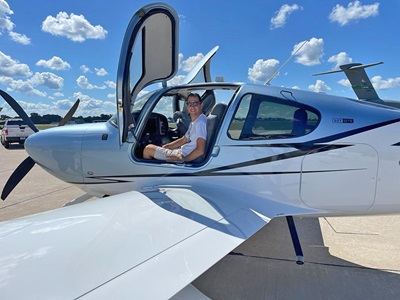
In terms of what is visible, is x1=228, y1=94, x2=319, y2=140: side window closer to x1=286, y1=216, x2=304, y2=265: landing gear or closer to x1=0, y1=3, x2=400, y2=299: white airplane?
x1=0, y1=3, x2=400, y2=299: white airplane

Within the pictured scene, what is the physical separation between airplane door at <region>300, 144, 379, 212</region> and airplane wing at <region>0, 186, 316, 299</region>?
57cm

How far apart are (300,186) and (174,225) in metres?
1.28

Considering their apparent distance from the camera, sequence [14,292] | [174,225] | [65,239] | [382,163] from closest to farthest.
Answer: [14,292]
[65,239]
[174,225]
[382,163]

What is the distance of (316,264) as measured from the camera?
2.89 m

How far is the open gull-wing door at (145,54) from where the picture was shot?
2562 mm

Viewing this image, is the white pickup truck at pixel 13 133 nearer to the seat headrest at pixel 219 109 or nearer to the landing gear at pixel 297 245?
the seat headrest at pixel 219 109

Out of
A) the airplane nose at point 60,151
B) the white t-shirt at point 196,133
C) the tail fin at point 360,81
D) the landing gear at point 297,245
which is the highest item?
the tail fin at point 360,81

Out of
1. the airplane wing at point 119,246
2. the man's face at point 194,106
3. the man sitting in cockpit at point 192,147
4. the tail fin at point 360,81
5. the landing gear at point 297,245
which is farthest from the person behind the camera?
the tail fin at point 360,81

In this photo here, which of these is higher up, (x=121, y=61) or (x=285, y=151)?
(x=121, y=61)

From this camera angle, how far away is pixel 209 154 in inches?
107

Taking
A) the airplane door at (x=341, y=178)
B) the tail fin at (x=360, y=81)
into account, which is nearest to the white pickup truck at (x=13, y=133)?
the airplane door at (x=341, y=178)

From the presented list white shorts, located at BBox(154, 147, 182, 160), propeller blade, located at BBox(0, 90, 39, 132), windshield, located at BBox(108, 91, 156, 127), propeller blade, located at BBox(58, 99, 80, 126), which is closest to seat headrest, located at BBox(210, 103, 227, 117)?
white shorts, located at BBox(154, 147, 182, 160)

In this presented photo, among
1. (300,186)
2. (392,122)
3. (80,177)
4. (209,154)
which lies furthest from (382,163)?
(80,177)

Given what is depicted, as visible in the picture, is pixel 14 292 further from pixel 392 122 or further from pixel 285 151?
pixel 392 122
